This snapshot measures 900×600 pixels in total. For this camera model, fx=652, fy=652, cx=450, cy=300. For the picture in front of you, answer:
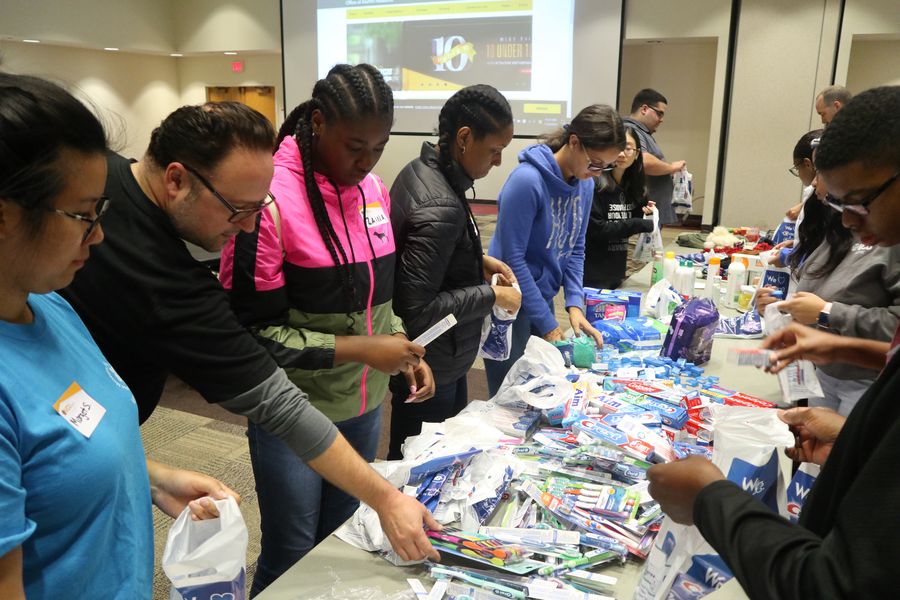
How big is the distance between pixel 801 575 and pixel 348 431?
1.14 metres

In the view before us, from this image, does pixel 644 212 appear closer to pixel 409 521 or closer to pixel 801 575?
pixel 409 521

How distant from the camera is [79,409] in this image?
29.7 inches

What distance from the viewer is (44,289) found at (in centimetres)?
73

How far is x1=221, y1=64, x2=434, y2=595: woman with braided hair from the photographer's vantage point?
135 centimetres

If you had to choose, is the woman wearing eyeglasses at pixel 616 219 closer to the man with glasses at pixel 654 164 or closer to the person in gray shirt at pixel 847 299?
the man with glasses at pixel 654 164

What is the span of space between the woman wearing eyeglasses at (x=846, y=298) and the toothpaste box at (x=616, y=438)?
60cm

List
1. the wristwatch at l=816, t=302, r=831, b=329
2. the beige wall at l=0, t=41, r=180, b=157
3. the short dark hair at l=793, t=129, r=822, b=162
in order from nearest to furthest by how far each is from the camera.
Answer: the wristwatch at l=816, t=302, r=831, b=329 < the short dark hair at l=793, t=129, r=822, b=162 < the beige wall at l=0, t=41, r=180, b=157

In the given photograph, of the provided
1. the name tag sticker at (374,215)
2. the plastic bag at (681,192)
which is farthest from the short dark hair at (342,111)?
the plastic bag at (681,192)

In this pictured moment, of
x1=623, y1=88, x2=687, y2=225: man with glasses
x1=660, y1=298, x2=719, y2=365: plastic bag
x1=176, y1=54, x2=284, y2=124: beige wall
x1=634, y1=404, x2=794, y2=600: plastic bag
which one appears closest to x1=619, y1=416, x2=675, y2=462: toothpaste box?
x1=634, y1=404, x2=794, y2=600: plastic bag

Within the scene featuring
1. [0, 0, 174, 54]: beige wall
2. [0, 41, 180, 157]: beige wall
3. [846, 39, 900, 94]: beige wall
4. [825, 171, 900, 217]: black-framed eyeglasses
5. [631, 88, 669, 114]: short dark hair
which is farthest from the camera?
[0, 41, 180, 157]: beige wall

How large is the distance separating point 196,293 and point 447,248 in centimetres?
81

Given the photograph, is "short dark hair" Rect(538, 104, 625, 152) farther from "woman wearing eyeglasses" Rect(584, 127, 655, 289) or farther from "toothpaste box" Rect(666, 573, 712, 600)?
"toothpaste box" Rect(666, 573, 712, 600)

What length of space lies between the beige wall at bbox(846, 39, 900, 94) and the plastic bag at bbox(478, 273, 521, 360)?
256 inches

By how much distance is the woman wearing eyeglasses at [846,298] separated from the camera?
1.73m
